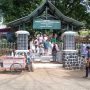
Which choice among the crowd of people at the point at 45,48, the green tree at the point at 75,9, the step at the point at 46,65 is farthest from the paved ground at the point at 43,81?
the green tree at the point at 75,9

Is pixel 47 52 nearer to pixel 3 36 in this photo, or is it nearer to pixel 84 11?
pixel 84 11

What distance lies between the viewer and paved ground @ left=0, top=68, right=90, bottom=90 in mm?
17844

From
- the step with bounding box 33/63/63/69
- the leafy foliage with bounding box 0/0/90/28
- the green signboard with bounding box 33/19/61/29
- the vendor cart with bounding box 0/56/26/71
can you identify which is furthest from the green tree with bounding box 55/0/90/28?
the vendor cart with bounding box 0/56/26/71

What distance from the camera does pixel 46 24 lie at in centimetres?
2770

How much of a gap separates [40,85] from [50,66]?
28.1ft

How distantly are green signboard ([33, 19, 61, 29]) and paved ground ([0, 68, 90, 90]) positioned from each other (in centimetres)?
365

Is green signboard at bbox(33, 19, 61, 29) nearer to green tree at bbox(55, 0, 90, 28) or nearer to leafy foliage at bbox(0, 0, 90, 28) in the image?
leafy foliage at bbox(0, 0, 90, 28)

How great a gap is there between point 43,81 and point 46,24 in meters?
8.03

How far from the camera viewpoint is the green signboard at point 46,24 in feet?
90.9

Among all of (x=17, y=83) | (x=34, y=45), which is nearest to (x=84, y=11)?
(x=34, y=45)

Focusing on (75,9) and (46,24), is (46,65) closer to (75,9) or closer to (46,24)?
(46,24)

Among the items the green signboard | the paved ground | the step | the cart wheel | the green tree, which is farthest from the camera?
the green tree

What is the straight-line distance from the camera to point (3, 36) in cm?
4428

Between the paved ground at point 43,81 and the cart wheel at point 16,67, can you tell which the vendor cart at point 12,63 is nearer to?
the cart wheel at point 16,67
